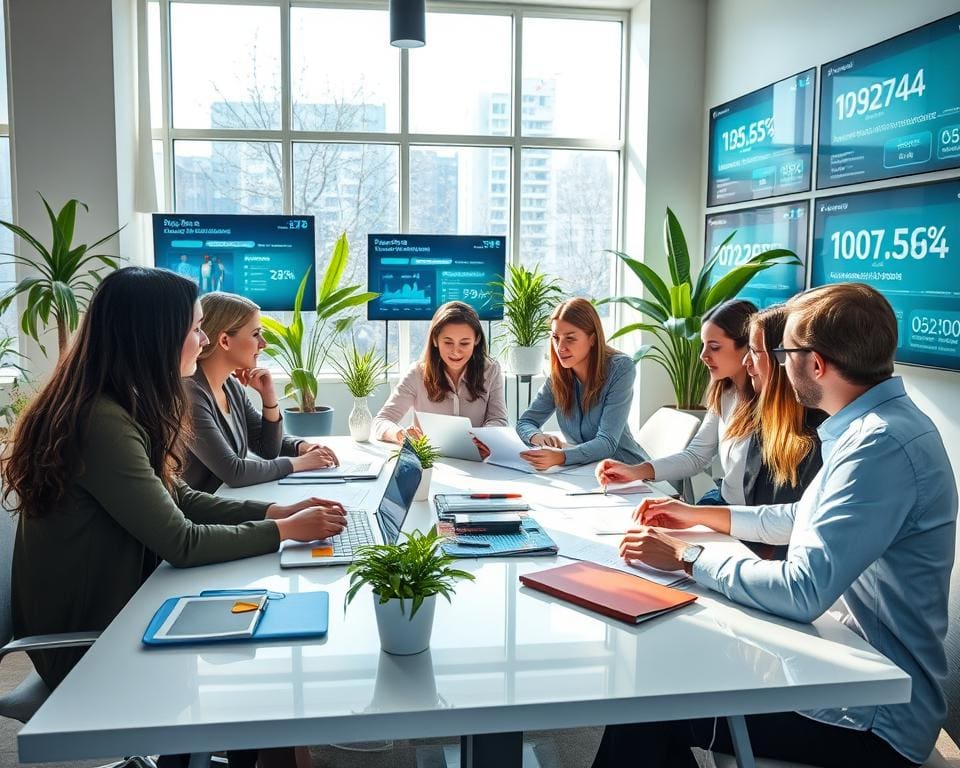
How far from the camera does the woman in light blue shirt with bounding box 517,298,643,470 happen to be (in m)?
3.47

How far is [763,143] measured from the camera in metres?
4.97

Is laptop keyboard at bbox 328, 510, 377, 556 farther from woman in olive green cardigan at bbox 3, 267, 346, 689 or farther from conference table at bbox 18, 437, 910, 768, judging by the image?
conference table at bbox 18, 437, 910, 768

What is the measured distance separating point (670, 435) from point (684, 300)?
157 centimetres

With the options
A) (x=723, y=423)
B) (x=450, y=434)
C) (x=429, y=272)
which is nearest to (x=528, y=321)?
(x=429, y=272)

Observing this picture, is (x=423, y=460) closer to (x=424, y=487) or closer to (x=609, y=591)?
(x=424, y=487)

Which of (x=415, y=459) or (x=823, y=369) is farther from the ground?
(x=823, y=369)

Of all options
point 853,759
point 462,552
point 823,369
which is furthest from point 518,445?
point 853,759

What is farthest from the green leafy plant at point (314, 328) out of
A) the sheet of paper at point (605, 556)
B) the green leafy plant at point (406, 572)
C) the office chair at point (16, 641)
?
the green leafy plant at point (406, 572)

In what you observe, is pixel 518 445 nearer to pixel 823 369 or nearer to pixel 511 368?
pixel 823 369

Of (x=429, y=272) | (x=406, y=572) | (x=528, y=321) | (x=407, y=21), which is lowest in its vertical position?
(x=406, y=572)

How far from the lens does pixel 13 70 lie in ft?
17.0

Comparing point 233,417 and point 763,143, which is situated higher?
point 763,143

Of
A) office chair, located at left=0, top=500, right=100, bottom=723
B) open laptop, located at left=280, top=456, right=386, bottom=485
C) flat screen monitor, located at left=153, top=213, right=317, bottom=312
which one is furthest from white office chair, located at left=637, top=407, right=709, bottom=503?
flat screen monitor, located at left=153, top=213, right=317, bottom=312

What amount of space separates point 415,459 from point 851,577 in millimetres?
1209
